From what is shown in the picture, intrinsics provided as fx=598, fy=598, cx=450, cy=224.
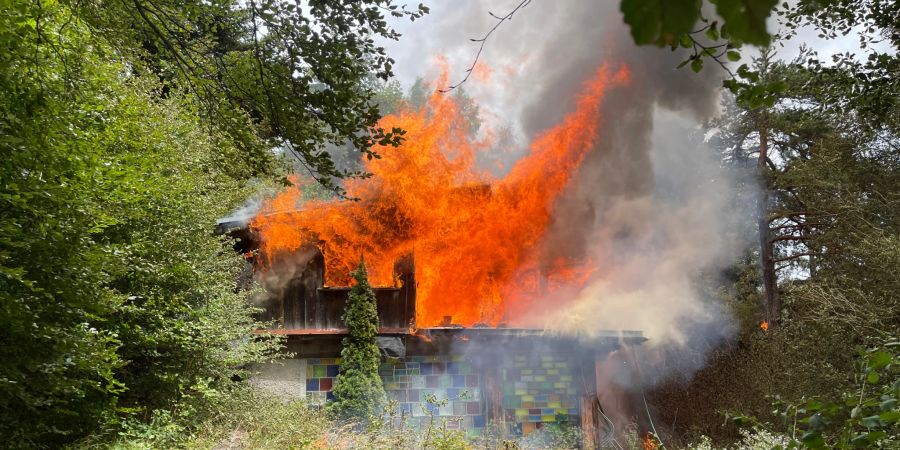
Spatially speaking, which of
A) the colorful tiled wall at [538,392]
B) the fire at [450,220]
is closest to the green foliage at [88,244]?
the fire at [450,220]

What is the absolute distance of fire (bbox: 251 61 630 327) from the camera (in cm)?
1822

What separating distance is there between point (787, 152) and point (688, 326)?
881cm

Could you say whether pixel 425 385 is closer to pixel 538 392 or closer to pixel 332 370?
pixel 332 370

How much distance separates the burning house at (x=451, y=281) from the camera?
17.4 meters

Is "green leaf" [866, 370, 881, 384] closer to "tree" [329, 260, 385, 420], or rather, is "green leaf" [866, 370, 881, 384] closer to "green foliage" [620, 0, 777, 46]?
"green foliage" [620, 0, 777, 46]

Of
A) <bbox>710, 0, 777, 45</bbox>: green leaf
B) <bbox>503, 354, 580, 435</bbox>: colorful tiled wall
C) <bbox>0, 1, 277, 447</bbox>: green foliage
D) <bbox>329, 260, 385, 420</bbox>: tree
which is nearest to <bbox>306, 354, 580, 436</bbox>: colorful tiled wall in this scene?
<bbox>503, 354, 580, 435</bbox>: colorful tiled wall

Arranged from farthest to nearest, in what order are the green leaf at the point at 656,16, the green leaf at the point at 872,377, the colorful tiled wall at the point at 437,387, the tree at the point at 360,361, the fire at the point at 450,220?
the fire at the point at 450,220
the colorful tiled wall at the point at 437,387
the tree at the point at 360,361
the green leaf at the point at 872,377
the green leaf at the point at 656,16

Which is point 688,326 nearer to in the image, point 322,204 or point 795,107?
point 795,107

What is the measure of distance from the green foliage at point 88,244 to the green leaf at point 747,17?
5.38 m

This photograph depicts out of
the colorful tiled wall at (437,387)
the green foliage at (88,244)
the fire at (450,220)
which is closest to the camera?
the green foliage at (88,244)

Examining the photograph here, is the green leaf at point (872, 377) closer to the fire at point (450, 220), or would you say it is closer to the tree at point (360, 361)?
the tree at point (360, 361)

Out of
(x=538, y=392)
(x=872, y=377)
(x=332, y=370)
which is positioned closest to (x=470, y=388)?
(x=538, y=392)

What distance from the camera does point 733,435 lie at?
66.5ft

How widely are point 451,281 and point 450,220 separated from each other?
1939mm
